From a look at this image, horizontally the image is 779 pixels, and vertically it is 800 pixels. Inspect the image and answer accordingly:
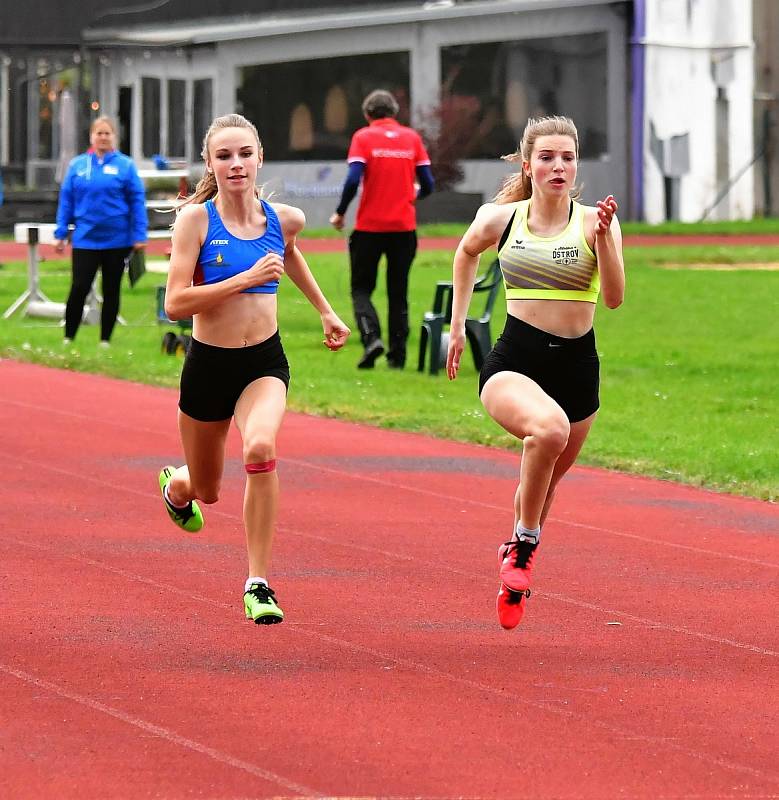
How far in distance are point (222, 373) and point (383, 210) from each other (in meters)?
8.45

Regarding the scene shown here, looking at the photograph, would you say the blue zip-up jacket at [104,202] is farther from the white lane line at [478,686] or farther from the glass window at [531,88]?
the glass window at [531,88]

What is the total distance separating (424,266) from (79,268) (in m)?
12.2

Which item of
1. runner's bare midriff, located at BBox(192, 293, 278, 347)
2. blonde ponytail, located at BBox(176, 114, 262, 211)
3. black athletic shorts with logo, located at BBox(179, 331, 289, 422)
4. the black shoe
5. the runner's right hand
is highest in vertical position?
blonde ponytail, located at BBox(176, 114, 262, 211)

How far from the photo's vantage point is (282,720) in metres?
5.68

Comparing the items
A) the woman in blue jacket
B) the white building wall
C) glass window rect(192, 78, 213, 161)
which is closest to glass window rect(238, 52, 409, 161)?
glass window rect(192, 78, 213, 161)

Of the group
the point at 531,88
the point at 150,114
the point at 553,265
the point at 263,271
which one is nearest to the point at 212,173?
the point at 263,271

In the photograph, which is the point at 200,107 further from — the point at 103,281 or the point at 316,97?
the point at 103,281

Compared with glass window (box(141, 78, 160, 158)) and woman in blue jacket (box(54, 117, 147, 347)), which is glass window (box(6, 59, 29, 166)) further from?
woman in blue jacket (box(54, 117, 147, 347))

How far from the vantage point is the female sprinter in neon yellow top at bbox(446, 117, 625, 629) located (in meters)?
7.09

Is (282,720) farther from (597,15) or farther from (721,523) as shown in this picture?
(597,15)

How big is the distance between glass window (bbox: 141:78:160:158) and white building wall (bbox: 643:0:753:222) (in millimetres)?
10710

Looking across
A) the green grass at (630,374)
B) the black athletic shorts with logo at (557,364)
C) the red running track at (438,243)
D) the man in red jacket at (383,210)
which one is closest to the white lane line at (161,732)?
the black athletic shorts with logo at (557,364)

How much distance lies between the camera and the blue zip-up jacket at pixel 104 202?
54.0 feet

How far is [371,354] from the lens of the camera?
1584 centimetres
